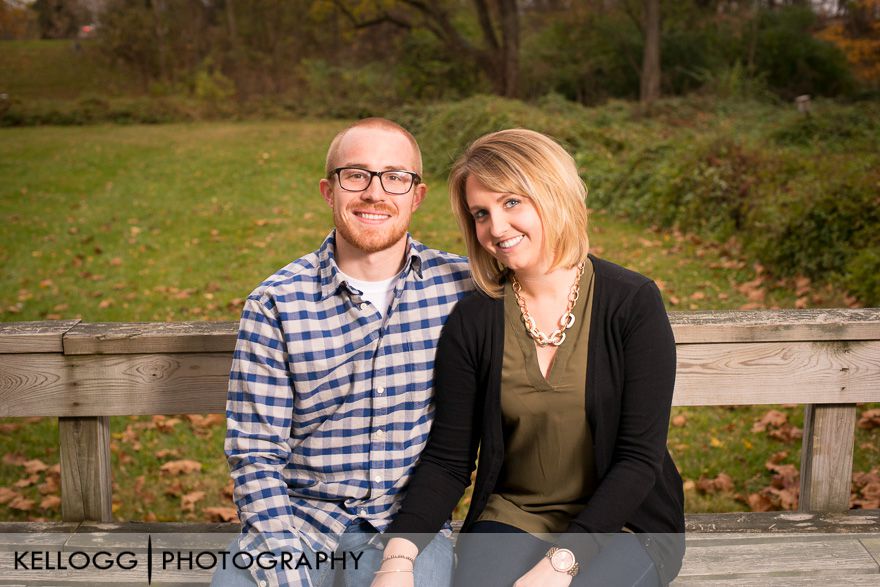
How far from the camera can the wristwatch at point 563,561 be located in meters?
2.17

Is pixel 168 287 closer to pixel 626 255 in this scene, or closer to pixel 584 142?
pixel 626 255

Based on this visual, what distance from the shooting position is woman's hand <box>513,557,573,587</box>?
2.15 meters

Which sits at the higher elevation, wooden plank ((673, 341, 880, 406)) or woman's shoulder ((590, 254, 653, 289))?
woman's shoulder ((590, 254, 653, 289))

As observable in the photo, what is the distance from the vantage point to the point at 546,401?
2.31m

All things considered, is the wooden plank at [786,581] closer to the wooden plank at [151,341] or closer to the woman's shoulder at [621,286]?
the woman's shoulder at [621,286]

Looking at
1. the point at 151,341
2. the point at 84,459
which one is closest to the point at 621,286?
the point at 151,341

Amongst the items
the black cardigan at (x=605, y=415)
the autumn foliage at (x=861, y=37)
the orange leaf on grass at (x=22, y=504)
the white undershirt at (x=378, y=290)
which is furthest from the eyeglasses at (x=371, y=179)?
the autumn foliage at (x=861, y=37)

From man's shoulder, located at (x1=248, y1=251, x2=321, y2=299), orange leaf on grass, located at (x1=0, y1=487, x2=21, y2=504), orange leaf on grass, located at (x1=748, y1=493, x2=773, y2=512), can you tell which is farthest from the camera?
orange leaf on grass, located at (x1=0, y1=487, x2=21, y2=504)

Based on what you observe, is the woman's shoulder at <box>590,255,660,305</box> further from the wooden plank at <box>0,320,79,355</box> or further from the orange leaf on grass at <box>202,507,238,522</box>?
the orange leaf on grass at <box>202,507,238,522</box>

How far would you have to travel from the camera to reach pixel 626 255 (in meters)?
9.41

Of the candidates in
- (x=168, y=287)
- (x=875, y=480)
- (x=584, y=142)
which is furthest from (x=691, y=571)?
(x=584, y=142)

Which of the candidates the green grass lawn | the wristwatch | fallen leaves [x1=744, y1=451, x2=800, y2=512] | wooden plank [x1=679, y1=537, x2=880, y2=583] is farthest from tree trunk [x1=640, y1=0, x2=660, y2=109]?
the wristwatch

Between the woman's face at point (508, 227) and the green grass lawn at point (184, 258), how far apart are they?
264 cm

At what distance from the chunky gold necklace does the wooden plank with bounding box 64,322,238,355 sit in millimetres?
873
